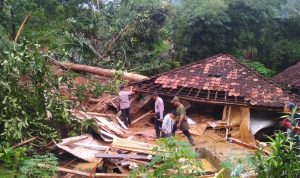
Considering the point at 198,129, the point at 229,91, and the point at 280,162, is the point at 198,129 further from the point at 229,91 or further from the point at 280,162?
the point at 280,162

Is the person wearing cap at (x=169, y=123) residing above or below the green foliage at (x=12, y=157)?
above

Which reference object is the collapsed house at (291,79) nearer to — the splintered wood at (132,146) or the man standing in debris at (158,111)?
the man standing in debris at (158,111)

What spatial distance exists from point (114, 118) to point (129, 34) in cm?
868

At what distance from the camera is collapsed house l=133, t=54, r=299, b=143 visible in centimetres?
1225

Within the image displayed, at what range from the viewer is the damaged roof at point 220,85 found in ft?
41.1

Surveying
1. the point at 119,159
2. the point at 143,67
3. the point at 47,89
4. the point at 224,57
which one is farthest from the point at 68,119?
the point at 143,67

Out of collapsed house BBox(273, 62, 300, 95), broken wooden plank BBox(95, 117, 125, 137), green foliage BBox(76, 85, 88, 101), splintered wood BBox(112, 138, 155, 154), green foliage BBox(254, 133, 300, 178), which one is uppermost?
collapsed house BBox(273, 62, 300, 95)

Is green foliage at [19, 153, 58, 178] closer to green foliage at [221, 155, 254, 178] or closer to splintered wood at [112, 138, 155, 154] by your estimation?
splintered wood at [112, 138, 155, 154]

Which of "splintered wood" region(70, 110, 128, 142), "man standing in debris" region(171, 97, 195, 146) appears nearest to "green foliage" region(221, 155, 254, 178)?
"man standing in debris" region(171, 97, 195, 146)

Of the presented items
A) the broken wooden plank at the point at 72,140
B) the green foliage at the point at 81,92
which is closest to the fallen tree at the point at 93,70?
the green foliage at the point at 81,92

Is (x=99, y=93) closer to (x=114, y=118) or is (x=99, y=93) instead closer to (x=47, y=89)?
(x=114, y=118)

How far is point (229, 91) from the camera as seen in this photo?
1295cm

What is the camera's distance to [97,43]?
806 inches

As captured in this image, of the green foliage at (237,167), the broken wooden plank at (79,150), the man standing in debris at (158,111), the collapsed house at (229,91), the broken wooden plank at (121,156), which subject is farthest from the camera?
the collapsed house at (229,91)
